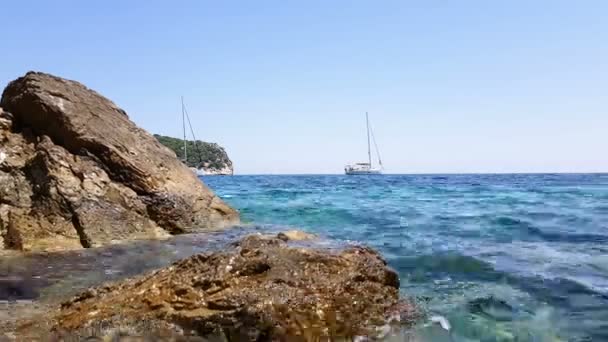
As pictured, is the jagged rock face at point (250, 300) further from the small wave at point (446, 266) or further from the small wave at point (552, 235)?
the small wave at point (552, 235)

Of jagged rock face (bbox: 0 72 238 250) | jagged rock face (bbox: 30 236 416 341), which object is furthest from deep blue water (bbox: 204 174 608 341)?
jagged rock face (bbox: 0 72 238 250)

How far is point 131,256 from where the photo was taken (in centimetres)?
840

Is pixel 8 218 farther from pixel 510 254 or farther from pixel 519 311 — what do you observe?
pixel 510 254

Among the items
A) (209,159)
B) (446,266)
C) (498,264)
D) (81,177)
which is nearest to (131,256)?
(81,177)

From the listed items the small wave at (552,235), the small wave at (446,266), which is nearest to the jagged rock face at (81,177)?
the small wave at (446,266)

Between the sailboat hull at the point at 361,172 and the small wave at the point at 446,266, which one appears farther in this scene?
the sailboat hull at the point at 361,172

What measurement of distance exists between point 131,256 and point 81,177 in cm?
243

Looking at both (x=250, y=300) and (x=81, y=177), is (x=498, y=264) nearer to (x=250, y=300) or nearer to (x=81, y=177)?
(x=250, y=300)

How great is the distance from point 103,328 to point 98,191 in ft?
19.7

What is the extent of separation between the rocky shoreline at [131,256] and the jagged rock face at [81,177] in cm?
2

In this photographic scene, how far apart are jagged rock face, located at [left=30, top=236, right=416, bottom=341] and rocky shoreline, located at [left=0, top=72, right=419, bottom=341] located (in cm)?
1

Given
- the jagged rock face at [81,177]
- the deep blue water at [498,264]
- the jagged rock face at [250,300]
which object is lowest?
the deep blue water at [498,264]

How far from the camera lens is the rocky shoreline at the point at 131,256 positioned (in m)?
4.51

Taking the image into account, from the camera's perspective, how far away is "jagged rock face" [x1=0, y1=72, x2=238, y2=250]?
30.5 ft
